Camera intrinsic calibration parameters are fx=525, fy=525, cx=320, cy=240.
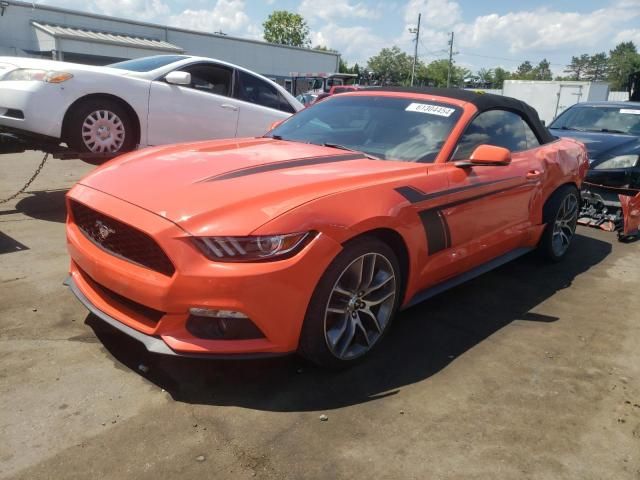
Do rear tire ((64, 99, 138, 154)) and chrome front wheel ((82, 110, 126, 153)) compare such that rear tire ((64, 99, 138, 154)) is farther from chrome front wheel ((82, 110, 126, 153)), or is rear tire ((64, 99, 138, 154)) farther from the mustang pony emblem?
the mustang pony emblem

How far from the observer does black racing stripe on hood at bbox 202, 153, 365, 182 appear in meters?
2.73

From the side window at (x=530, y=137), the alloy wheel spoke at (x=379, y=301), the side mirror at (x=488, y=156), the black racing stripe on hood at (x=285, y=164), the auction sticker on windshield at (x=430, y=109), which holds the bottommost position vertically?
the alloy wheel spoke at (x=379, y=301)

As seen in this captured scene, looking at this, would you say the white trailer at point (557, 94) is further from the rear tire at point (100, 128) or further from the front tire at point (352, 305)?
the front tire at point (352, 305)

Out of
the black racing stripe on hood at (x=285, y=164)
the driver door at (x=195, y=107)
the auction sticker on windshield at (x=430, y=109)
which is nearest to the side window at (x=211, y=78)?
the driver door at (x=195, y=107)

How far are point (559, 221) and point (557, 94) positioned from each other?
24773mm

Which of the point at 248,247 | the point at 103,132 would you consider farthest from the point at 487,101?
the point at 103,132

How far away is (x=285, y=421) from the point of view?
2.39 metres

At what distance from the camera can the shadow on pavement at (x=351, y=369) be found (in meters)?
2.57

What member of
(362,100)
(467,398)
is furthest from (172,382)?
(362,100)

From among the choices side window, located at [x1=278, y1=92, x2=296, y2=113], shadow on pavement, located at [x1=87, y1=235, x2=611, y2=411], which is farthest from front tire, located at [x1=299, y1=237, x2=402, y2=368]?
side window, located at [x1=278, y1=92, x2=296, y2=113]

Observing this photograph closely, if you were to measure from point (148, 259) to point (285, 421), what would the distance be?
38.2 inches

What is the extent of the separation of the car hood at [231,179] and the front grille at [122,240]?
13 centimetres

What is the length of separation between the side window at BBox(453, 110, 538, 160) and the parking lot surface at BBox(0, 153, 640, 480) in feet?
3.85

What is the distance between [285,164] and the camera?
300cm
